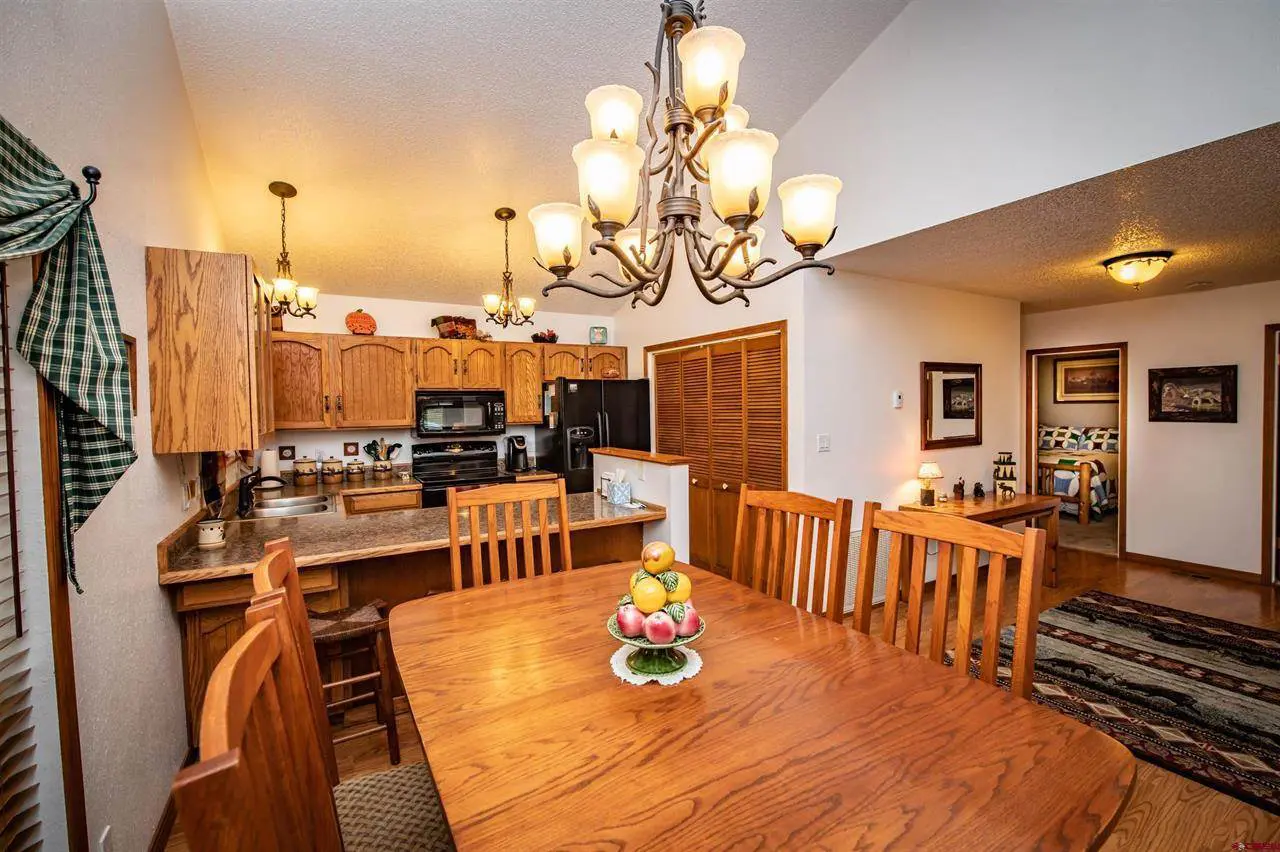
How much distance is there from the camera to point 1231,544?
4.14 meters

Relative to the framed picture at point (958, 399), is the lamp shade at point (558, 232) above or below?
above

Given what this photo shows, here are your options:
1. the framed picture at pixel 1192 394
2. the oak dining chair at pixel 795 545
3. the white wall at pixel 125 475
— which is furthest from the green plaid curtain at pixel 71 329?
the framed picture at pixel 1192 394

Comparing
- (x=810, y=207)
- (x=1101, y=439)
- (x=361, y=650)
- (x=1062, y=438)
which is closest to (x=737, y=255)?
(x=810, y=207)

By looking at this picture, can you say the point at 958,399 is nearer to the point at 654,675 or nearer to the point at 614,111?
the point at 614,111

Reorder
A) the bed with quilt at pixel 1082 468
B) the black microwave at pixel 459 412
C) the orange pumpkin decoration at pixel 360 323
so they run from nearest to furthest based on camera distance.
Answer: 1. the orange pumpkin decoration at pixel 360 323
2. the black microwave at pixel 459 412
3. the bed with quilt at pixel 1082 468

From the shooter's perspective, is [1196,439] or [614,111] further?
[1196,439]

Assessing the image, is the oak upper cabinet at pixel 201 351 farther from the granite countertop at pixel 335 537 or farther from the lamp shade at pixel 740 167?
the lamp shade at pixel 740 167

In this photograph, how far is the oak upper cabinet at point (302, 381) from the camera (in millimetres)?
4148

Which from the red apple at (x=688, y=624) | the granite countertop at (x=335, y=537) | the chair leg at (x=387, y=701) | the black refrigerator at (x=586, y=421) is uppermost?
the black refrigerator at (x=586, y=421)

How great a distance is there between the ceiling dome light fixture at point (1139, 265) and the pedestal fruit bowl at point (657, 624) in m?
3.58

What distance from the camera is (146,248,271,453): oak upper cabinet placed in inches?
77.2

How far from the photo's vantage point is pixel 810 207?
4.96ft

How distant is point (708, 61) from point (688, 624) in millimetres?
1398

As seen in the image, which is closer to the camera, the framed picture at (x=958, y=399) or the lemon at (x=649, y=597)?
the lemon at (x=649, y=597)
